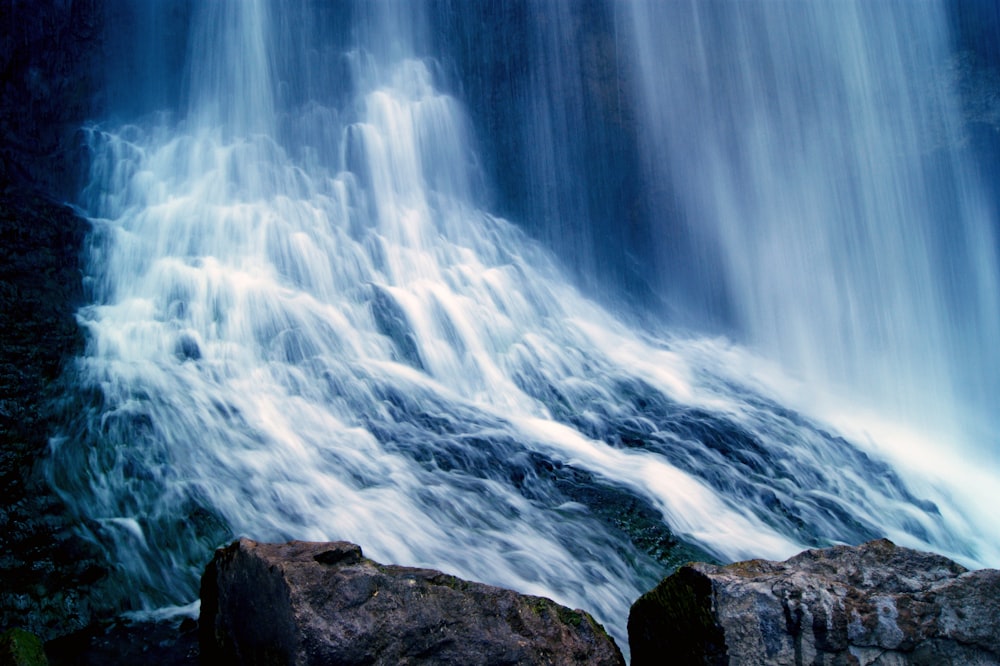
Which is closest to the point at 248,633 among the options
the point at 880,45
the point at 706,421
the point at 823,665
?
the point at 823,665

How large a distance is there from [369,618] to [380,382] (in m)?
5.55

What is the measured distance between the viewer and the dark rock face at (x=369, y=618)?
3119 millimetres

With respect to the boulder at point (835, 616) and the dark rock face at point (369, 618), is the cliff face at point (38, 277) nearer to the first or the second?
the dark rock face at point (369, 618)

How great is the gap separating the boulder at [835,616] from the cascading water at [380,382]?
2.10 m

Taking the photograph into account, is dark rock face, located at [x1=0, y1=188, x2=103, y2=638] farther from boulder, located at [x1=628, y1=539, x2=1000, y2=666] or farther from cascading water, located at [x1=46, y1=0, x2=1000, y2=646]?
boulder, located at [x1=628, y1=539, x2=1000, y2=666]

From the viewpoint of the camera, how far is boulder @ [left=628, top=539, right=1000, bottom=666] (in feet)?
9.93

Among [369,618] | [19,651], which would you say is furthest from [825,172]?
[19,651]

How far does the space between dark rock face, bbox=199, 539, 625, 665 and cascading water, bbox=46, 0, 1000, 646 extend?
191cm

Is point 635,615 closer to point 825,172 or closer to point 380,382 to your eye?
point 380,382

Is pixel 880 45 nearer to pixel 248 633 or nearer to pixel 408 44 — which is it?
pixel 408 44

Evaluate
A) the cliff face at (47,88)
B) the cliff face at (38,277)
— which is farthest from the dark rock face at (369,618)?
the cliff face at (47,88)

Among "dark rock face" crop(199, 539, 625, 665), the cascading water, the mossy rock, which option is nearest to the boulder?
"dark rock face" crop(199, 539, 625, 665)

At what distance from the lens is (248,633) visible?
3.31 m

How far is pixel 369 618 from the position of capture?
320 cm
